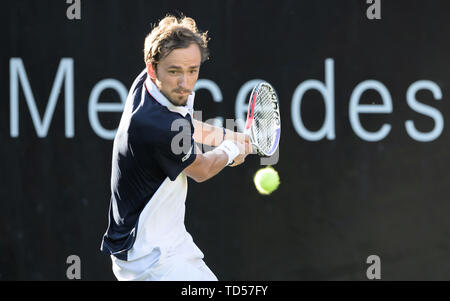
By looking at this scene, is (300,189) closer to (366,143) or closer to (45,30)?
(366,143)

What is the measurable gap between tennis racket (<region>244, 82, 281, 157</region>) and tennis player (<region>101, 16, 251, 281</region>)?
19.1 inches

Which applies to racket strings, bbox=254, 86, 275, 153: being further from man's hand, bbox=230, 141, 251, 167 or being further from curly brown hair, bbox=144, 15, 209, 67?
curly brown hair, bbox=144, 15, 209, 67

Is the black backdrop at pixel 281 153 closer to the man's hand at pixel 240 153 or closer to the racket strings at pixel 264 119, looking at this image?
the racket strings at pixel 264 119

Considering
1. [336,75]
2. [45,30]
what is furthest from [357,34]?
[45,30]

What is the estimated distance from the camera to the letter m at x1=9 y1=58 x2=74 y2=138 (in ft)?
15.2

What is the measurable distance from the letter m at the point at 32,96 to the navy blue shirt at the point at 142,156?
1.53 metres

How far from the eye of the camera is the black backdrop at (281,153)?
4.66 meters

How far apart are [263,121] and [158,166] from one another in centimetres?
90

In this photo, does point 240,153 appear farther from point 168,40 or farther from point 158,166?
point 168,40

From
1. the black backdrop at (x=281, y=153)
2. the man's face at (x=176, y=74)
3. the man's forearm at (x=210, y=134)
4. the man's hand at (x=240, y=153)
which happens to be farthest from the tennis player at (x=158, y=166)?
the black backdrop at (x=281, y=153)

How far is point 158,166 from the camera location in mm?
3141

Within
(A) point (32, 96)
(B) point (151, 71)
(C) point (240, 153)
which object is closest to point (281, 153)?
(C) point (240, 153)

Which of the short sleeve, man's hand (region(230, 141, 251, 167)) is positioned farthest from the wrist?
the short sleeve
